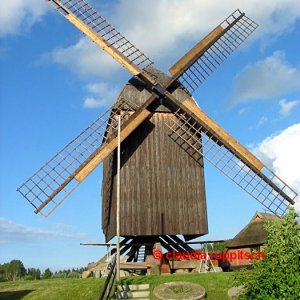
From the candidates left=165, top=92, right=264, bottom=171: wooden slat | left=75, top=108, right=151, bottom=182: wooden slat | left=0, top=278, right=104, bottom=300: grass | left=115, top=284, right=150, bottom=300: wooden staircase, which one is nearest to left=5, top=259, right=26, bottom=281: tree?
left=0, top=278, right=104, bottom=300: grass

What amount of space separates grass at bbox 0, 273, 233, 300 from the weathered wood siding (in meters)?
2.89

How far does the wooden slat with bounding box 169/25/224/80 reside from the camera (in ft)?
59.8

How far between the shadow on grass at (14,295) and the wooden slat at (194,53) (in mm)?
10212

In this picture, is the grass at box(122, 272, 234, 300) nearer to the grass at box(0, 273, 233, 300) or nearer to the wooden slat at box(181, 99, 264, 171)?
the grass at box(0, 273, 233, 300)

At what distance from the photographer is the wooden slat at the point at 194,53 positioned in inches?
717

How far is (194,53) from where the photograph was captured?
746 inches

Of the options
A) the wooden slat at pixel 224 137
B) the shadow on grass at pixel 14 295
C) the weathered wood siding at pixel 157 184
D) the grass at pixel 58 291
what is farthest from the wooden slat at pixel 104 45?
the shadow on grass at pixel 14 295

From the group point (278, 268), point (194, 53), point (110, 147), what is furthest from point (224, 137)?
point (278, 268)

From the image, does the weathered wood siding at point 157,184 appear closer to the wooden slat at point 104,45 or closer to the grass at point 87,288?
the wooden slat at point 104,45

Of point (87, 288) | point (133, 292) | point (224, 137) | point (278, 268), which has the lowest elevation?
point (133, 292)

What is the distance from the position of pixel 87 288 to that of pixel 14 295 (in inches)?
95.5

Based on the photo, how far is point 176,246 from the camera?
1772 centimetres

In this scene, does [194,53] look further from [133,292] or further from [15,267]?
[15,267]

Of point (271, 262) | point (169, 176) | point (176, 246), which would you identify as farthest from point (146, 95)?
point (271, 262)
